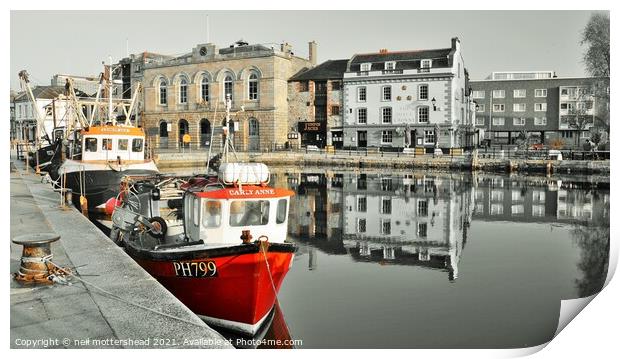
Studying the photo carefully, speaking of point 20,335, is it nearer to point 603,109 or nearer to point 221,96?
point 603,109

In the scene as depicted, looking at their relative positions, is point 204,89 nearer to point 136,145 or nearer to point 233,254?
point 136,145

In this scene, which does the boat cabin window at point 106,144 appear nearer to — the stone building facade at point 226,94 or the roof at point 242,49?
the stone building facade at point 226,94

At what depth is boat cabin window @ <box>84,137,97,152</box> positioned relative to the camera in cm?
2042

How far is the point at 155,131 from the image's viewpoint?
1372 inches

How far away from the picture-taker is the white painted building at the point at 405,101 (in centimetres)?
3772

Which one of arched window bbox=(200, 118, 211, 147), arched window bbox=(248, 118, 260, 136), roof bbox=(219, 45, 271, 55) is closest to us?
arched window bbox=(200, 118, 211, 147)

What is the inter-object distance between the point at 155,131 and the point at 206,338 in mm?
30069

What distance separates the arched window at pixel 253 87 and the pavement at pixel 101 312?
1305 inches

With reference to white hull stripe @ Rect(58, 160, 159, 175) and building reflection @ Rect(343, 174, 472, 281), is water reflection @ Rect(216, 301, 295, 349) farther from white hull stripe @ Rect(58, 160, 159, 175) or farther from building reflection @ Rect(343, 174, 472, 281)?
white hull stripe @ Rect(58, 160, 159, 175)

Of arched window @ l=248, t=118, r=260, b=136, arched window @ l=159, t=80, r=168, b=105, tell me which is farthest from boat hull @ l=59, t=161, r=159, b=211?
arched window @ l=248, t=118, r=260, b=136

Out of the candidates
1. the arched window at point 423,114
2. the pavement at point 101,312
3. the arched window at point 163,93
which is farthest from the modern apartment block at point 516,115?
the pavement at point 101,312

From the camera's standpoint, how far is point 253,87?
42.1m

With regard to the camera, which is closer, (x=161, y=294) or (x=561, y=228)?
(x=161, y=294)

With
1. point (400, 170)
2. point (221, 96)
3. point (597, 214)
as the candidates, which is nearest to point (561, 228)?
point (597, 214)
